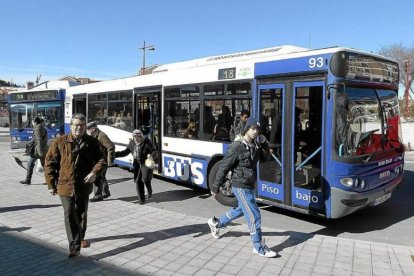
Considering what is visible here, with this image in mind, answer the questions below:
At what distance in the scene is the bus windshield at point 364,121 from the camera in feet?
19.9

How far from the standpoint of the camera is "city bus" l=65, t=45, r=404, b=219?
6105 millimetres

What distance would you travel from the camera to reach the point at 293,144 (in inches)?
264

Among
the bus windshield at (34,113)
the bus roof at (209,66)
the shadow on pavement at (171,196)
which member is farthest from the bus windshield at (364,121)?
the bus windshield at (34,113)

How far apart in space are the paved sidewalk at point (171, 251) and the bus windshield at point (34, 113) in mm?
11505

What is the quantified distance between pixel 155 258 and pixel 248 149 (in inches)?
68.8

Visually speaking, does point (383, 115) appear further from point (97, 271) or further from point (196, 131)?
point (97, 271)

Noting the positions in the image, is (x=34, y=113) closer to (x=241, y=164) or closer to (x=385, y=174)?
(x=241, y=164)

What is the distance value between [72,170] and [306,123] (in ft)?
11.8

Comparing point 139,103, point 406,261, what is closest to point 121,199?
point 139,103

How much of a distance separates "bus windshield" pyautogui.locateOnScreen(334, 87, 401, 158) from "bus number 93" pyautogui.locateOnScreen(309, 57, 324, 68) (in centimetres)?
52

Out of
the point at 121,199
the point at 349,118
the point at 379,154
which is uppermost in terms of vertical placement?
the point at 349,118

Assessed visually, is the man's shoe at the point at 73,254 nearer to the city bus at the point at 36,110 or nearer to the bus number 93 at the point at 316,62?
the bus number 93 at the point at 316,62

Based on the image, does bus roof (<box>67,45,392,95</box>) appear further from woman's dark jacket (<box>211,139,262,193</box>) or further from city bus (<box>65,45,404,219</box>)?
woman's dark jacket (<box>211,139,262,193</box>)

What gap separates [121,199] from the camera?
28.9ft
